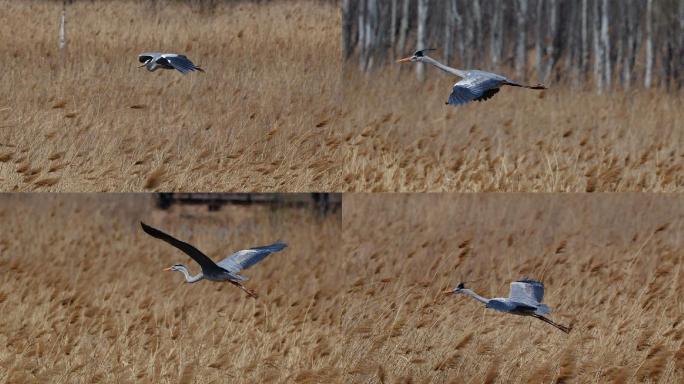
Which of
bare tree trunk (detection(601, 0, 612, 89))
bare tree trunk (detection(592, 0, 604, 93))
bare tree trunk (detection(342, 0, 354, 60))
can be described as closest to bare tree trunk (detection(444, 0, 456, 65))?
bare tree trunk (detection(342, 0, 354, 60))

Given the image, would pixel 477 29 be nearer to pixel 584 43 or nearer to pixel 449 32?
pixel 449 32

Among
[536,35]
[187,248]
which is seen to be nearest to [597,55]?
[536,35]

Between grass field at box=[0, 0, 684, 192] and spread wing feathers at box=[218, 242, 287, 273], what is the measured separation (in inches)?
44.8

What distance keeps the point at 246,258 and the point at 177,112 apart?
9.85 feet

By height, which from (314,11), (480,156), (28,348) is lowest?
(28,348)

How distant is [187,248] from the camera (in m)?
5.84

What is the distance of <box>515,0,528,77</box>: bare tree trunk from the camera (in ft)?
58.5

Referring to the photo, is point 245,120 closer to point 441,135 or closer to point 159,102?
point 159,102

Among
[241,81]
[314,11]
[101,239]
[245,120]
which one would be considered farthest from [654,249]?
[314,11]

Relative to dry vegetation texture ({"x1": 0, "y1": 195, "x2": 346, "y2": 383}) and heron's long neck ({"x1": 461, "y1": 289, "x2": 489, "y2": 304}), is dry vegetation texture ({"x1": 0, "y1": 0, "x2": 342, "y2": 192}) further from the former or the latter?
heron's long neck ({"x1": 461, "y1": 289, "x2": 489, "y2": 304})

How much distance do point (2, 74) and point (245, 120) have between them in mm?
3489

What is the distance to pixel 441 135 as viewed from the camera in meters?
10.1

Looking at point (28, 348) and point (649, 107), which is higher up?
point (649, 107)

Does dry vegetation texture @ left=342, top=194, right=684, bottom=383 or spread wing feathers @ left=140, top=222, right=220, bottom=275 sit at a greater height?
spread wing feathers @ left=140, top=222, right=220, bottom=275
